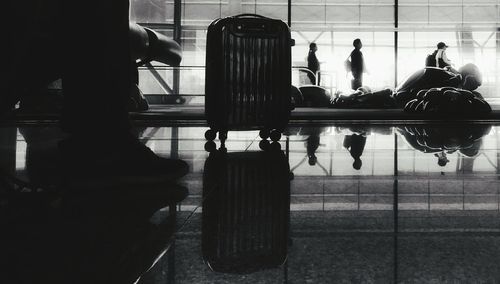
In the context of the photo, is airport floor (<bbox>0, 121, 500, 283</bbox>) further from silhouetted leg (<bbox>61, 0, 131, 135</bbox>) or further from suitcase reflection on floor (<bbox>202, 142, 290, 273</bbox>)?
silhouetted leg (<bbox>61, 0, 131, 135</bbox>)

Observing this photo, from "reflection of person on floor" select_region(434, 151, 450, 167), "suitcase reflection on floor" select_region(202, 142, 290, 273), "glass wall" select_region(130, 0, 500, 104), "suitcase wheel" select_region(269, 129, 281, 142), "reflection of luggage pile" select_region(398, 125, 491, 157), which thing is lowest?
"suitcase reflection on floor" select_region(202, 142, 290, 273)

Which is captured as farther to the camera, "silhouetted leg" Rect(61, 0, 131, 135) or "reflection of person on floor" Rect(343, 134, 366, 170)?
"reflection of person on floor" Rect(343, 134, 366, 170)

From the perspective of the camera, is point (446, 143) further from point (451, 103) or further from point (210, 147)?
point (451, 103)

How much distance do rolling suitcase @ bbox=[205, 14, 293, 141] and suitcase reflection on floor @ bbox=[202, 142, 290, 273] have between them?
0.80 metres

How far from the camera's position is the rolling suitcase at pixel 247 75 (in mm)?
2074

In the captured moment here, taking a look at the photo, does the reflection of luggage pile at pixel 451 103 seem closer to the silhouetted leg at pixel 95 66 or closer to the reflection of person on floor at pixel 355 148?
the reflection of person on floor at pixel 355 148

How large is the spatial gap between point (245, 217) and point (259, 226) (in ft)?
0.16

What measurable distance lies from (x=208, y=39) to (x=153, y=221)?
4.92ft

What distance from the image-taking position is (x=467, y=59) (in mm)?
15125

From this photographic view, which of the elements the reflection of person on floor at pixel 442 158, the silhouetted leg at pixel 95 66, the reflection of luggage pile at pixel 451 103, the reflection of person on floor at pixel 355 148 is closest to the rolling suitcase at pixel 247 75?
the reflection of person on floor at pixel 355 148

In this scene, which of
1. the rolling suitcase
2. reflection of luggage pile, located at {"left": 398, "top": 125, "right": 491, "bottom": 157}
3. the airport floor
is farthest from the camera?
the rolling suitcase

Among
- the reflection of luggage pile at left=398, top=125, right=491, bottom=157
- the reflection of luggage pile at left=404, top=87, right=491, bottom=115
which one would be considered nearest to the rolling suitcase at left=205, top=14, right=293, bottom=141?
the reflection of luggage pile at left=398, top=125, right=491, bottom=157

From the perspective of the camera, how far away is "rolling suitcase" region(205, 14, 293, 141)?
6.81 feet

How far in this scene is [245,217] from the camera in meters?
0.73
